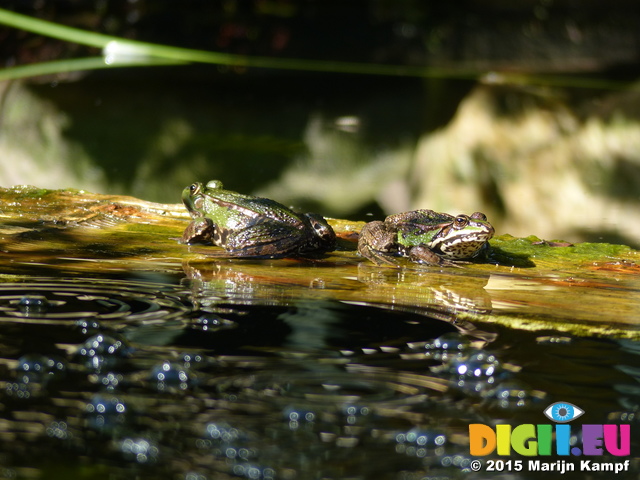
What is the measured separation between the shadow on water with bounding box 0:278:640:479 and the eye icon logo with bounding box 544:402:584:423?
1.7 inches

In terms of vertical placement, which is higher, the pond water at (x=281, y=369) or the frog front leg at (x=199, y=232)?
the frog front leg at (x=199, y=232)

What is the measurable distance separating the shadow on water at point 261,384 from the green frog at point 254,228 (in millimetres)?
922

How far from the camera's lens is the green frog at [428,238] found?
3.92 meters

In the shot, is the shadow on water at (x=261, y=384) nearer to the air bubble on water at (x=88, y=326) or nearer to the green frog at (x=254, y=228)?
the air bubble on water at (x=88, y=326)

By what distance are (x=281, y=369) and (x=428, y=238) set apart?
6.33 ft

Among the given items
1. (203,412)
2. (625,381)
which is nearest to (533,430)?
(625,381)

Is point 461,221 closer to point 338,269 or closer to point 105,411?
point 338,269

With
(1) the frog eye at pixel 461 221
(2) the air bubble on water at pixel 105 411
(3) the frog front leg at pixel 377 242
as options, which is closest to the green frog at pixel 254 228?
(3) the frog front leg at pixel 377 242

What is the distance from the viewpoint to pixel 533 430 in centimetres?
210

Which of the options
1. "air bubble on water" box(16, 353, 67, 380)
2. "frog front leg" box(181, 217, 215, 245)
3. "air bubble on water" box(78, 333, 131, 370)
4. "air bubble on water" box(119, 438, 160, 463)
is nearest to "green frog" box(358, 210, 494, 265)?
"frog front leg" box(181, 217, 215, 245)

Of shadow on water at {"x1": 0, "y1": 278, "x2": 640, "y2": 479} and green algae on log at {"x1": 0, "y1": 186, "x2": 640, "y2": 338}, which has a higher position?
green algae on log at {"x1": 0, "y1": 186, "x2": 640, "y2": 338}

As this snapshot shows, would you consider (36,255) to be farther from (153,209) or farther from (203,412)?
(203,412)

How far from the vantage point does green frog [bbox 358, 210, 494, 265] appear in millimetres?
3916

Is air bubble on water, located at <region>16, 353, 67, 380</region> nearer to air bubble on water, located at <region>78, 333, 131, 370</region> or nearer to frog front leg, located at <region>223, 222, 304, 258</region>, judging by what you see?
air bubble on water, located at <region>78, 333, 131, 370</region>
